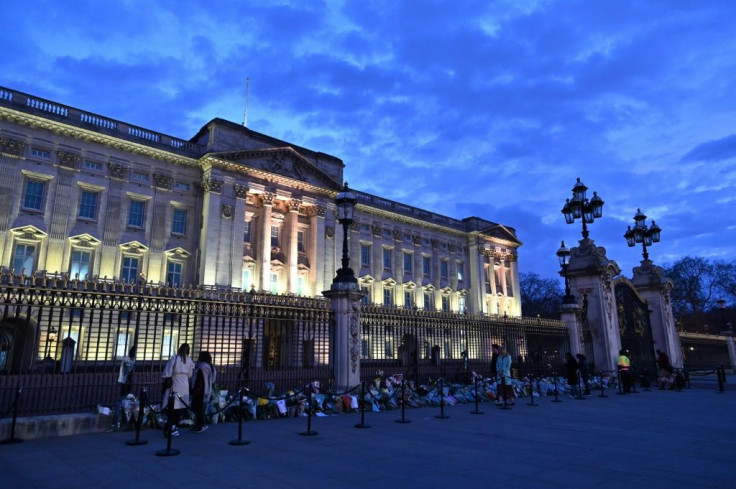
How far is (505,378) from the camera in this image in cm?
1327

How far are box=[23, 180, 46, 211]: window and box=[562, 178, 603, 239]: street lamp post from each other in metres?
32.4

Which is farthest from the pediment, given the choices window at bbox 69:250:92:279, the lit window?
window at bbox 69:250:92:279

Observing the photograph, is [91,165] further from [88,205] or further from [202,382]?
[202,382]

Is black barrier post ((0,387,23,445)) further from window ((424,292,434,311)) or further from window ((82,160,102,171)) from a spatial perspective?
window ((424,292,434,311))

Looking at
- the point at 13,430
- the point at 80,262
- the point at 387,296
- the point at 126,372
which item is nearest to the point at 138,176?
the point at 80,262

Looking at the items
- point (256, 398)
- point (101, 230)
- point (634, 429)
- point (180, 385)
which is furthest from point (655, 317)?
point (101, 230)

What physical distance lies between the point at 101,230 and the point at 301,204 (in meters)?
16.2

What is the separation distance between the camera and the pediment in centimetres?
3878

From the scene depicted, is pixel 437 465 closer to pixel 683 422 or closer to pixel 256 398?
pixel 256 398

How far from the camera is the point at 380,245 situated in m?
51.2

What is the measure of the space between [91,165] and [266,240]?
1390 centimetres

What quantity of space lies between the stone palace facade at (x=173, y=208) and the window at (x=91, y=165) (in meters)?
0.14

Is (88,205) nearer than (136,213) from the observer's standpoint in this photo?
Yes

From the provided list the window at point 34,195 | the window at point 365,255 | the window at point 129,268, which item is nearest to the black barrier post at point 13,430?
the window at point 129,268
